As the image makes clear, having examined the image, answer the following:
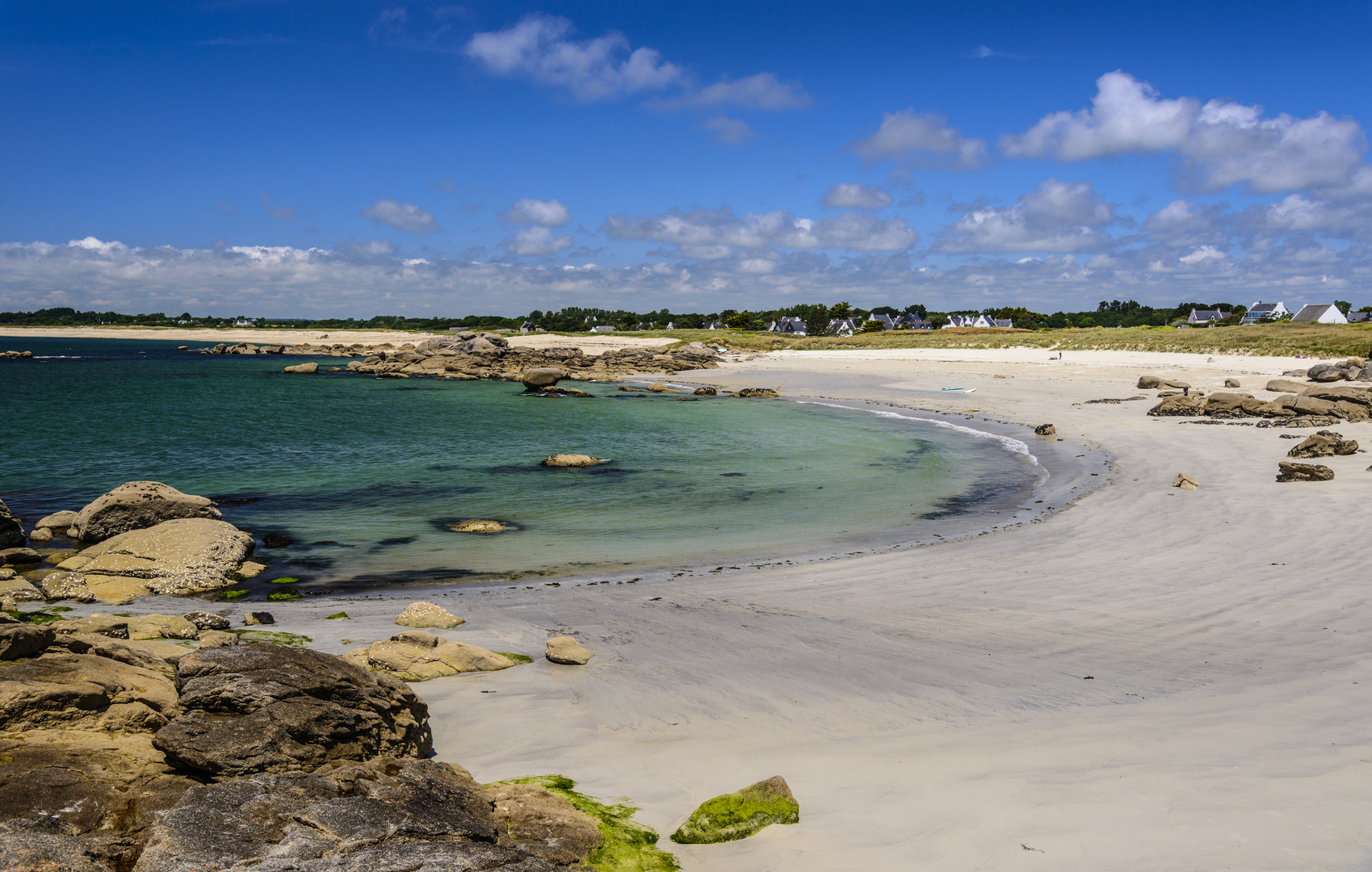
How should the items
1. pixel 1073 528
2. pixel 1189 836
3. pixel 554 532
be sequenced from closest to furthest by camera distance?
1. pixel 1189 836
2. pixel 1073 528
3. pixel 554 532

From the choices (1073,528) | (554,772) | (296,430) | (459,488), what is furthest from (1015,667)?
(296,430)

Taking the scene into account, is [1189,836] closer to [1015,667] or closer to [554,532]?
[1015,667]

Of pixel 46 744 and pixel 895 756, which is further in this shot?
pixel 895 756

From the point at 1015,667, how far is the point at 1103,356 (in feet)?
179

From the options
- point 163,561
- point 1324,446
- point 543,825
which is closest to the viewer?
point 543,825

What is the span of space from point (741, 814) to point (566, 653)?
151 inches

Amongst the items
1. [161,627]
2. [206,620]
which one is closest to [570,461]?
[206,620]

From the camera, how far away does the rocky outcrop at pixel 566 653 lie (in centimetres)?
809

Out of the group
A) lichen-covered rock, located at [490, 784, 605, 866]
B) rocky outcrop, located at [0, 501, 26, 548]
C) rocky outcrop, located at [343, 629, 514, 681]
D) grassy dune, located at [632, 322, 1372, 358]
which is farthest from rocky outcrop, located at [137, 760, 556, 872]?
grassy dune, located at [632, 322, 1372, 358]

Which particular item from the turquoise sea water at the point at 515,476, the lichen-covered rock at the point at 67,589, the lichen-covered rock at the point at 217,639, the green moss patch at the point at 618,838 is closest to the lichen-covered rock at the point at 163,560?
the lichen-covered rock at the point at 67,589

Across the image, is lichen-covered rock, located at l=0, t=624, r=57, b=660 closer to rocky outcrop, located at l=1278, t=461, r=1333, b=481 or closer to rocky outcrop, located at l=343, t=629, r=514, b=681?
rocky outcrop, located at l=343, t=629, r=514, b=681

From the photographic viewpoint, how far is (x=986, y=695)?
721cm

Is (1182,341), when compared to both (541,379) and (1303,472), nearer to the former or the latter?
(1303,472)

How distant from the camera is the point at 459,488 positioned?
69.1ft
